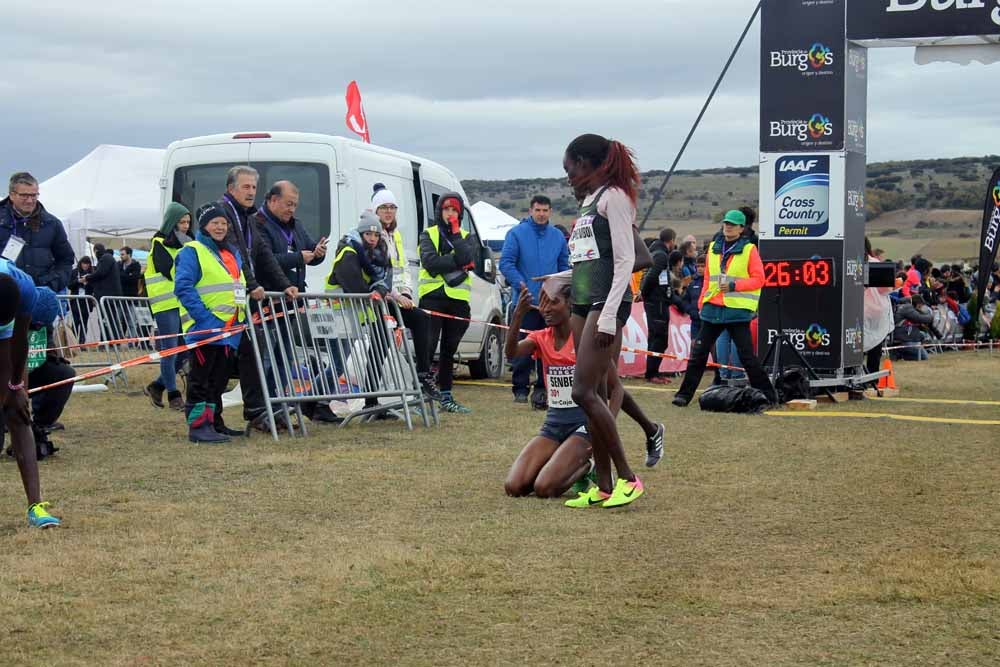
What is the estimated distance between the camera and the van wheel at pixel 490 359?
16.4 meters

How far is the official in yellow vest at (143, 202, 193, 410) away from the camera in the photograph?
12.2 m

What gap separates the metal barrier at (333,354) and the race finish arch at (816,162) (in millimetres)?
4961

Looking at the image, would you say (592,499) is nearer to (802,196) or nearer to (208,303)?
(208,303)

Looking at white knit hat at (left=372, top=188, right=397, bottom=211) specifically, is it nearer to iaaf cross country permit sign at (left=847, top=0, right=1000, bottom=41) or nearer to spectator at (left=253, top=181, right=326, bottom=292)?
spectator at (left=253, top=181, right=326, bottom=292)

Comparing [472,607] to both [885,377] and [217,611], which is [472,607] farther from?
[885,377]

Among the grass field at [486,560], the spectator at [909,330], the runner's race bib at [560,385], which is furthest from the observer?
the spectator at [909,330]

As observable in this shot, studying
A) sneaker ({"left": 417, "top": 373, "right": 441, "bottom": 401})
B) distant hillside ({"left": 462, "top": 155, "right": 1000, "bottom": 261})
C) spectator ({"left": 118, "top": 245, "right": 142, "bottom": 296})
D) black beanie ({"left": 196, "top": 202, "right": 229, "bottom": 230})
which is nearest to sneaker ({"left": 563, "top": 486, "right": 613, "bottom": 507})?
black beanie ({"left": 196, "top": 202, "right": 229, "bottom": 230})

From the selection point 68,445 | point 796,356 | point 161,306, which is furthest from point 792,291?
point 68,445

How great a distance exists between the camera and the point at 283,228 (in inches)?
442

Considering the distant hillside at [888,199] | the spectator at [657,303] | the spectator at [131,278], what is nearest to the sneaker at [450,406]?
the spectator at [657,303]

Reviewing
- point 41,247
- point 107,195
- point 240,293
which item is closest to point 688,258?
point 240,293

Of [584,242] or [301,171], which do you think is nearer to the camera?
[584,242]

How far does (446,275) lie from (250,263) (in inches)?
111

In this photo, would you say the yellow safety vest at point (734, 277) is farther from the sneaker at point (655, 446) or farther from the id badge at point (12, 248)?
the id badge at point (12, 248)
